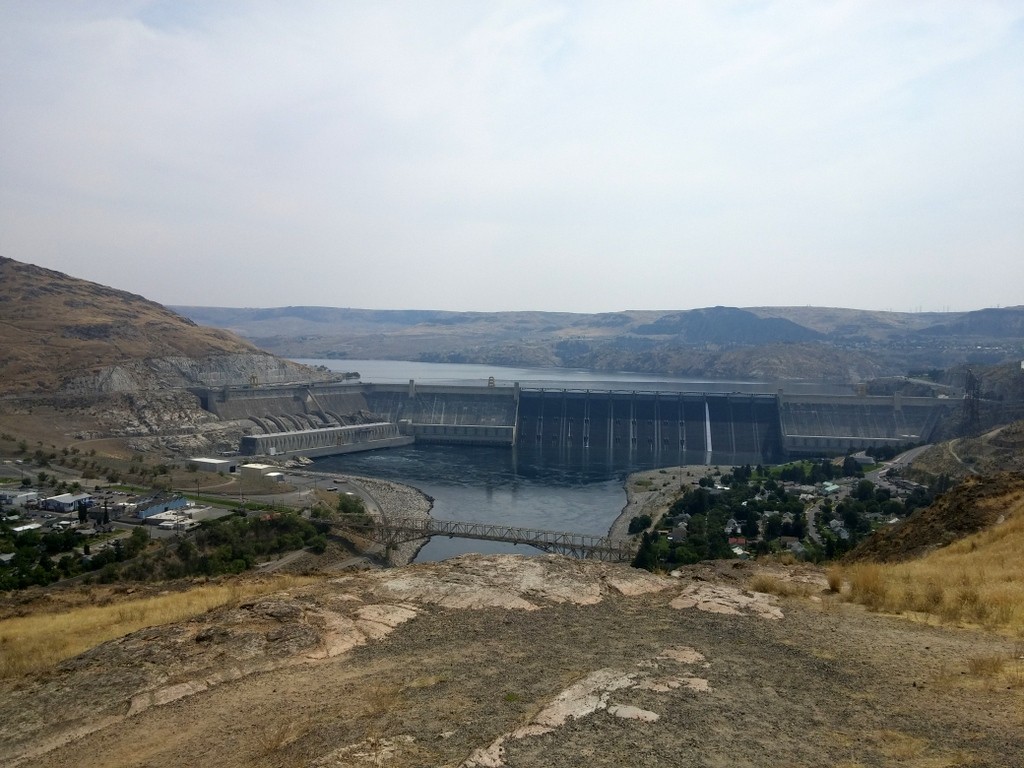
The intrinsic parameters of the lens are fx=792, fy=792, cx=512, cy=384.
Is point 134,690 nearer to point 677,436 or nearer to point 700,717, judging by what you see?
point 700,717

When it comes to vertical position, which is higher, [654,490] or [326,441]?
[326,441]

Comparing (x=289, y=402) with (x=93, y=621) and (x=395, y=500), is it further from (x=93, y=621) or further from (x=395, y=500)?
(x=93, y=621)

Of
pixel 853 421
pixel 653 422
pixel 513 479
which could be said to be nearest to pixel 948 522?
pixel 513 479

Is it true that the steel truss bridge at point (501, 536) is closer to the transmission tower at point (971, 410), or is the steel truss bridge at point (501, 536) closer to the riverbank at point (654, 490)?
the riverbank at point (654, 490)

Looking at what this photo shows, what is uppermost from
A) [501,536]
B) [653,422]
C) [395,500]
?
[653,422]

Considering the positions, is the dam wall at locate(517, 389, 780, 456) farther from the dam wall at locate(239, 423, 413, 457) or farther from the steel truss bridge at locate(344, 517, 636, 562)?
the steel truss bridge at locate(344, 517, 636, 562)

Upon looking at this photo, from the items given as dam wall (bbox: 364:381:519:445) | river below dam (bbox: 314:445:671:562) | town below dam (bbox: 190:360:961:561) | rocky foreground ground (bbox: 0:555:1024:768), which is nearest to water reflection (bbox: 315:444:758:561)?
river below dam (bbox: 314:445:671:562)
